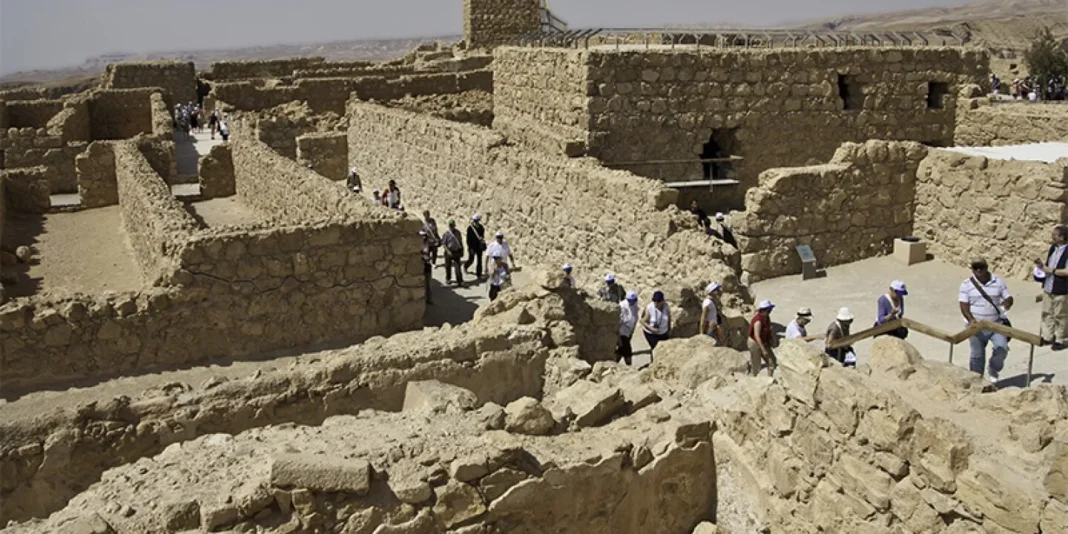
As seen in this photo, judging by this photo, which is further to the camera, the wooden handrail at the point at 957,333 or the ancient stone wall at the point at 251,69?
the ancient stone wall at the point at 251,69

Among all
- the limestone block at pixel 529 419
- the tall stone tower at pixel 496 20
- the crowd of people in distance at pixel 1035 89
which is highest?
the tall stone tower at pixel 496 20

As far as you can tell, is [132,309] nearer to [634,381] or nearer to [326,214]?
[326,214]

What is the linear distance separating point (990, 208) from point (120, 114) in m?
24.2

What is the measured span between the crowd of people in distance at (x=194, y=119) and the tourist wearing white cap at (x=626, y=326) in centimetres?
2152

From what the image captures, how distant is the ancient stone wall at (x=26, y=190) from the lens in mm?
18438

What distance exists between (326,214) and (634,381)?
6373mm

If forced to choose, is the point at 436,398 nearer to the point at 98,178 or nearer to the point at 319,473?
the point at 319,473

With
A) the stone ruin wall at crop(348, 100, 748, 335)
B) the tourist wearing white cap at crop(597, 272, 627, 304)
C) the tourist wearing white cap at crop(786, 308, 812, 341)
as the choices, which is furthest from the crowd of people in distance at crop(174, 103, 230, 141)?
the tourist wearing white cap at crop(786, 308, 812, 341)

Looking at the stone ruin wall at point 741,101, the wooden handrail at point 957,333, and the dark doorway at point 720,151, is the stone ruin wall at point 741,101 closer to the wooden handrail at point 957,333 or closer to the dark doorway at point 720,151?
the dark doorway at point 720,151

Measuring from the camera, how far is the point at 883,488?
14.9 feet

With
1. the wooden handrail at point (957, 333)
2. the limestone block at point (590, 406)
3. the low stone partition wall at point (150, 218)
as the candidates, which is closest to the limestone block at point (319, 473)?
the limestone block at point (590, 406)

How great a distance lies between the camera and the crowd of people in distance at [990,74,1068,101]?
28.8m

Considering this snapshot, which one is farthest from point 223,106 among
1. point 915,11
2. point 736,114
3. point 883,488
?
point 915,11

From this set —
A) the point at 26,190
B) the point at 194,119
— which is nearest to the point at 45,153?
the point at 26,190
